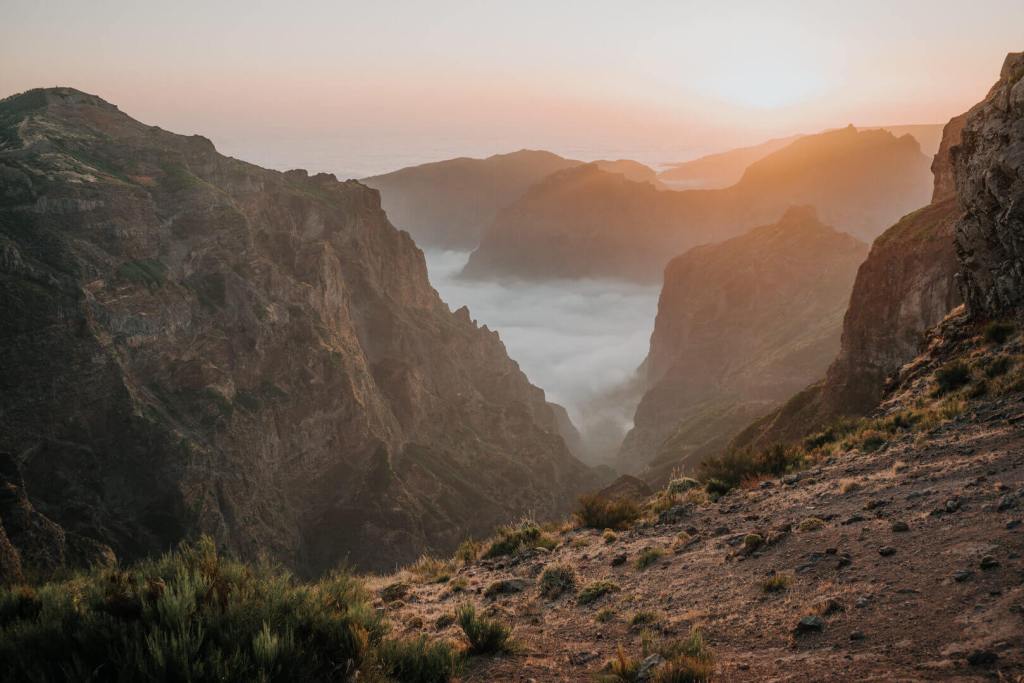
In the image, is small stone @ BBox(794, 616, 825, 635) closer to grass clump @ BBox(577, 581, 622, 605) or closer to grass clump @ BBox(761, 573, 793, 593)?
grass clump @ BBox(761, 573, 793, 593)

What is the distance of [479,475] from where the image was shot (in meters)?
117

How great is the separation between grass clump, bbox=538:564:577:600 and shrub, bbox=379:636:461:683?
4681 mm

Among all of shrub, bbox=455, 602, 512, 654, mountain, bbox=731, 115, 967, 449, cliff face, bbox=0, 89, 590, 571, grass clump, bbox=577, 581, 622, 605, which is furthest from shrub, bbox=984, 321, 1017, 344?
cliff face, bbox=0, 89, 590, 571

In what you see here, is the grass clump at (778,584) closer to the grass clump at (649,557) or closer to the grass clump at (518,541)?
the grass clump at (649,557)

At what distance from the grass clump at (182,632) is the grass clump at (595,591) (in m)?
4.76

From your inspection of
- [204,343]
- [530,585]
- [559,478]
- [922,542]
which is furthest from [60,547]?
[559,478]

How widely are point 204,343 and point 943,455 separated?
A: 272 ft

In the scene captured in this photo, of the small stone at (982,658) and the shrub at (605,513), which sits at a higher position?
the small stone at (982,658)

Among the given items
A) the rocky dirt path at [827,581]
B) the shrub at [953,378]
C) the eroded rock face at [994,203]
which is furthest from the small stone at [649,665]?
the eroded rock face at [994,203]

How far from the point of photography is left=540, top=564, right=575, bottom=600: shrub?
11.8 m

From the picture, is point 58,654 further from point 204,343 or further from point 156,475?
point 204,343

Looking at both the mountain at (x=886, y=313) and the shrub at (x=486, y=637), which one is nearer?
the shrub at (x=486, y=637)

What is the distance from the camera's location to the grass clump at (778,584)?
29.1 feet

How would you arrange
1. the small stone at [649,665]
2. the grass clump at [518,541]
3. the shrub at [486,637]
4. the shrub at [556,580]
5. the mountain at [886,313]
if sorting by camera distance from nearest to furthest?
the small stone at [649,665]
the shrub at [486,637]
the shrub at [556,580]
the grass clump at [518,541]
the mountain at [886,313]
